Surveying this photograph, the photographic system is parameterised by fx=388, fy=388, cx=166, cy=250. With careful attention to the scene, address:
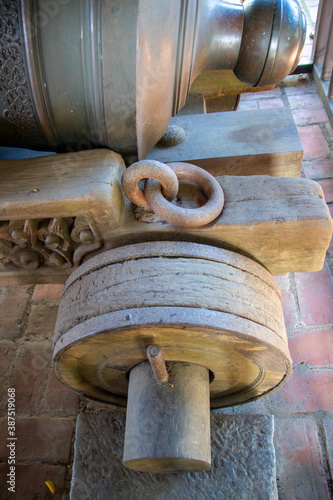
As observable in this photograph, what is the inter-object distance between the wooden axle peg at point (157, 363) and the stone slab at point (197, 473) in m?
0.45

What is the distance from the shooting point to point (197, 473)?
Answer: 1312 millimetres

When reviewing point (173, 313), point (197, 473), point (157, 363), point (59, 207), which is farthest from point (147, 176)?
point (197, 473)

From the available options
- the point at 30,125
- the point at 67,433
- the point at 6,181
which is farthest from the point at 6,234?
the point at 67,433

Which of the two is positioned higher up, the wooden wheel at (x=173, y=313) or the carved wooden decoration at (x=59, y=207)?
the carved wooden decoration at (x=59, y=207)

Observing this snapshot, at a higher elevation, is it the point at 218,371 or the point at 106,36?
the point at 106,36

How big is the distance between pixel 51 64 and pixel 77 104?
0.11 meters

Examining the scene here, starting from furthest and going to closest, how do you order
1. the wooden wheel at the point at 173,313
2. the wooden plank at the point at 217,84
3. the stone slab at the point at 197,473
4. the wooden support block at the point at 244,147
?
the wooden plank at the point at 217,84
the wooden support block at the point at 244,147
the stone slab at the point at 197,473
the wooden wheel at the point at 173,313

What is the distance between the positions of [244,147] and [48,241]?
30.2 inches

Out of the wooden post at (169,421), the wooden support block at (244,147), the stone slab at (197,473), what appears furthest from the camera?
the wooden support block at (244,147)

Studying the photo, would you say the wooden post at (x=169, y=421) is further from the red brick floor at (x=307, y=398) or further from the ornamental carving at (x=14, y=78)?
the ornamental carving at (x=14, y=78)

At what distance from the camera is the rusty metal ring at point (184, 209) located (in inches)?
39.4

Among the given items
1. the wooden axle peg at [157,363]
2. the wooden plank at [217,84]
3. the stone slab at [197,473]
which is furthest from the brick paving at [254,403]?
the wooden plank at [217,84]

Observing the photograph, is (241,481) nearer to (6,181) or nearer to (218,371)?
(218,371)

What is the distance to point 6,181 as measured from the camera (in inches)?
43.7
